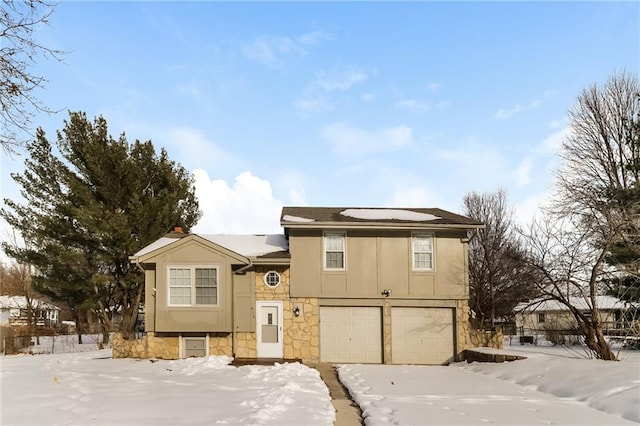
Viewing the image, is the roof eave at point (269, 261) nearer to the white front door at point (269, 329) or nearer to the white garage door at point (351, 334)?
the white front door at point (269, 329)

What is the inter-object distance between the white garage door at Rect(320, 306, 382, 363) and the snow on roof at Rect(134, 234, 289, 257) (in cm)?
283

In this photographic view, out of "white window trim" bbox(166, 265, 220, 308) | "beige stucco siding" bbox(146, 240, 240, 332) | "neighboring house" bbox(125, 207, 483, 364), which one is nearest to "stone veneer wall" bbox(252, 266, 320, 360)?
"neighboring house" bbox(125, 207, 483, 364)

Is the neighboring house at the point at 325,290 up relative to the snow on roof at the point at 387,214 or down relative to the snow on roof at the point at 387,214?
down

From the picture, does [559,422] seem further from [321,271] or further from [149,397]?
[321,271]

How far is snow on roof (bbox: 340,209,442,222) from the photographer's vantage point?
59.3ft

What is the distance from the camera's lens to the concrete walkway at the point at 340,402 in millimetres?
8262

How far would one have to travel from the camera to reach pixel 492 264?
30.7 meters

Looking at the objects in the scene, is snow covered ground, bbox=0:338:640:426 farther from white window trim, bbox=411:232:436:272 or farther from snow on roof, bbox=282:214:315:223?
snow on roof, bbox=282:214:315:223

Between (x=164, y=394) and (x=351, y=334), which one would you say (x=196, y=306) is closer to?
(x=351, y=334)

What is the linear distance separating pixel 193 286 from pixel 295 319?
11.8ft

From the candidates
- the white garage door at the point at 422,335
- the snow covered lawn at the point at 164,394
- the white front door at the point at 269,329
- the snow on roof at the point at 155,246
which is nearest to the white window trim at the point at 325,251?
the white front door at the point at 269,329

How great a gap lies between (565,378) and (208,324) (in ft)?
34.1

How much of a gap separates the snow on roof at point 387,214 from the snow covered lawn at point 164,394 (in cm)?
605

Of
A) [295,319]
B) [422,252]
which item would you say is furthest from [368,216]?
[295,319]
